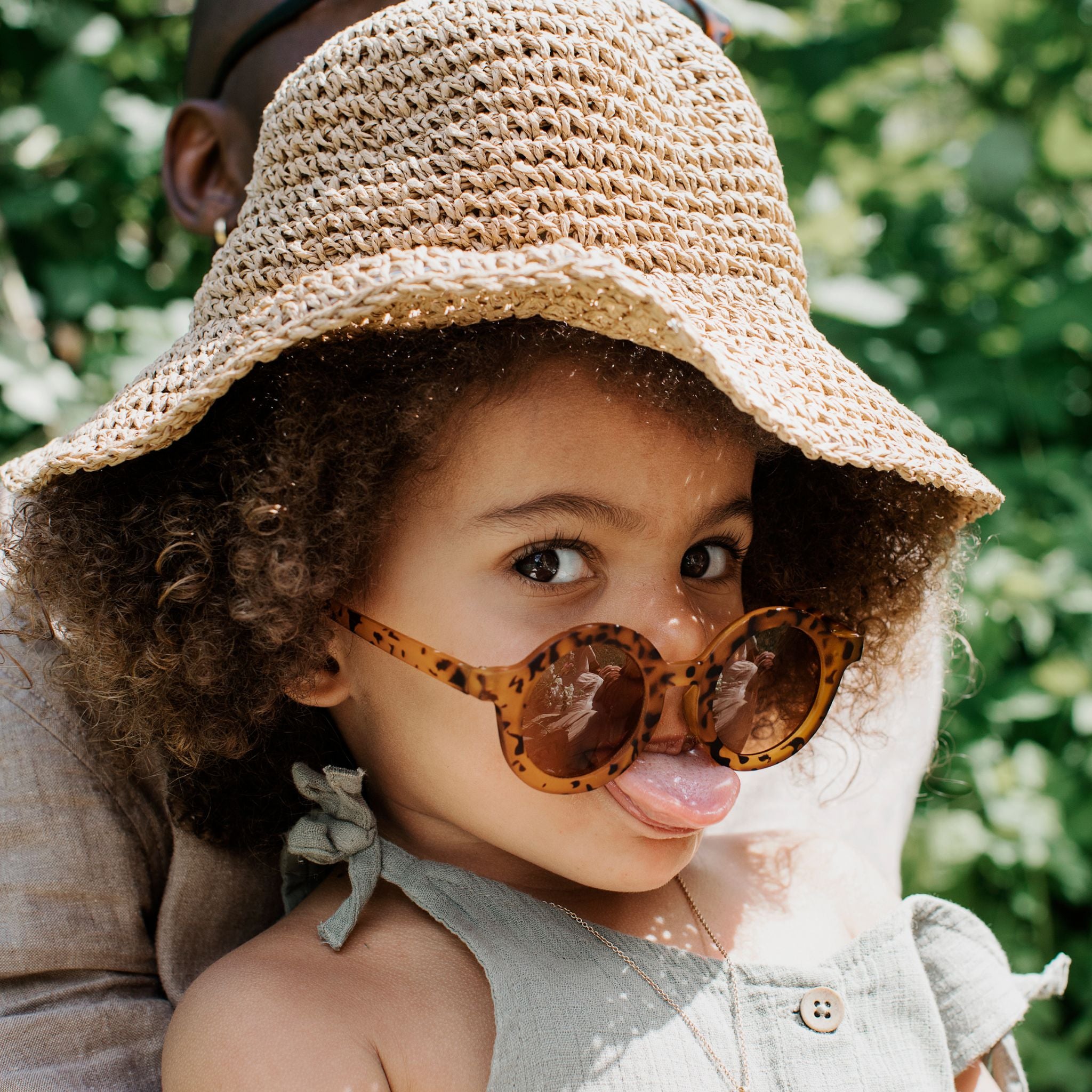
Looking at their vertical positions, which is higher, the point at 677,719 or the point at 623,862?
the point at 677,719

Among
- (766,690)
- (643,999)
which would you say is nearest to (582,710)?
(766,690)

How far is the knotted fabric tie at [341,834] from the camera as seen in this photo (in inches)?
50.5

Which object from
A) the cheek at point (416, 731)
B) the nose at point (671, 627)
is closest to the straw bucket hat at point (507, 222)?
the nose at point (671, 627)

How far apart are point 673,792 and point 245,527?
57 cm

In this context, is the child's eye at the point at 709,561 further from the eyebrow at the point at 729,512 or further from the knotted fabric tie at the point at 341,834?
the knotted fabric tie at the point at 341,834

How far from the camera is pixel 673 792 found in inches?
49.5

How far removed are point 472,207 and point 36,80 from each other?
2.42 meters

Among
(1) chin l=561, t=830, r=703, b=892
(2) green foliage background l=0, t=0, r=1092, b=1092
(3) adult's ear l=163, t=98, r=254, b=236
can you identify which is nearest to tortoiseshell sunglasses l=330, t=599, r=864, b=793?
(1) chin l=561, t=830, r=703, b=892

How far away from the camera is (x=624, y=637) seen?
3.87ft

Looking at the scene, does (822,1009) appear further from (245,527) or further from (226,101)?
(226,101)

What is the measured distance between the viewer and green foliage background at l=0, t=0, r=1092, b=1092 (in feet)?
9.30

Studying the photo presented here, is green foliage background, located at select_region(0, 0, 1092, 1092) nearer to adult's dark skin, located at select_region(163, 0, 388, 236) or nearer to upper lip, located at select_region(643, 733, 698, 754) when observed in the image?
adult's dark skin, located at select_region(163, 0, 388, 236)

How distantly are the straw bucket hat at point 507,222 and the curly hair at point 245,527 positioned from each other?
8 cm

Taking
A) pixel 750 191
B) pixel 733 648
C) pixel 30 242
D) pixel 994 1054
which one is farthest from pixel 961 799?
pixel 30 242
